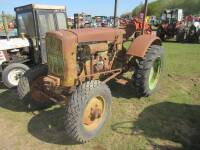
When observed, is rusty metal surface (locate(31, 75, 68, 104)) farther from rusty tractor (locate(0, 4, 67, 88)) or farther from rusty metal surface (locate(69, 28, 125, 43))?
rusty tractor (locate(0, 4, 67, 88))

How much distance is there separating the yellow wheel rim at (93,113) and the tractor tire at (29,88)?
133 cm

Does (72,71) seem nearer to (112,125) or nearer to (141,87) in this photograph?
(112,125)

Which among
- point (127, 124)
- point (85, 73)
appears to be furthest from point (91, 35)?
point (127, 124)

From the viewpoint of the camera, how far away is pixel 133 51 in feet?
17.5

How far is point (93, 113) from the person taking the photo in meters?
4.21

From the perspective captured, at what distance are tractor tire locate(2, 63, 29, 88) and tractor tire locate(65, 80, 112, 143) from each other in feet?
10.4

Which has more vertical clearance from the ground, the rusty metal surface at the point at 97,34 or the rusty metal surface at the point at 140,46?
the rusty metal surface at the point at 97,34

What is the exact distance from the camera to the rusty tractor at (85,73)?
4.03 meters

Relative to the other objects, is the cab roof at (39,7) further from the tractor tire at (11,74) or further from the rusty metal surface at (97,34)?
the rusty metal surface at (97,34)

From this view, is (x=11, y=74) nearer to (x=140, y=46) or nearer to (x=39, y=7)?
(x=39, y=7)

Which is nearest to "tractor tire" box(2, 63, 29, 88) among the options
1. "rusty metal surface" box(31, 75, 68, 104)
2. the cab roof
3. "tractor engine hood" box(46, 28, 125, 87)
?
the cab roof

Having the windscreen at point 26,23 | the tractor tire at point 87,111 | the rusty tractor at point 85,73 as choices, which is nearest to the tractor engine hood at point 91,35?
the rusty tractor at point 85,73

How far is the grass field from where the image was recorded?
4.09 metres

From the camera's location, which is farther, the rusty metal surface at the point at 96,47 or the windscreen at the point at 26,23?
the windscreen at the point at 26,23
